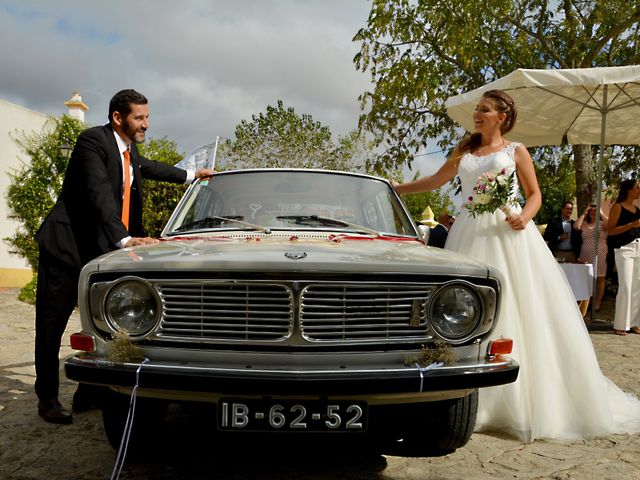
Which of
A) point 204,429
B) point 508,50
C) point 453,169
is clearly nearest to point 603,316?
point 508,50

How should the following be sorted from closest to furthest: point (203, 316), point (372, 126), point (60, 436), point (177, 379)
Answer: point (177, 379)
point (203, 316)
point (60, 436)
point (372, 126)

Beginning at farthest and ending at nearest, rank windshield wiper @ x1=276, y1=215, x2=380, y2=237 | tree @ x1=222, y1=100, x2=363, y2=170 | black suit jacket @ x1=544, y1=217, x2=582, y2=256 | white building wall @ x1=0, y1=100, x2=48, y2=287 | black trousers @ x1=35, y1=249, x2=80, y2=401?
tree @ x1=222, y1=100, x2=363, y2=170, white building wall @ x1=0, y1=100, x2=48, y2=287, black suit jacket @ x1=544, y1=217, x2=582, y2=256, black trousers @ x1=35, y1=249, x2=80, y2=401, windshield wiper @ x1=276, y1=215, x2=380, y2=237

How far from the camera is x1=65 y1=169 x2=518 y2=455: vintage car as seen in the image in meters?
2.23

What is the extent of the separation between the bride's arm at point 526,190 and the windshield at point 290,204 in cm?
71

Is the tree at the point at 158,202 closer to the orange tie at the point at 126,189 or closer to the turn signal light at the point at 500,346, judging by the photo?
the orange tie at the point at 126,189

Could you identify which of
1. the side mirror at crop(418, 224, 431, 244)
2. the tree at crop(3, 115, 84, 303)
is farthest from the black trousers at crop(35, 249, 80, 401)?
the tree at crop(3, 115, 84, 303)

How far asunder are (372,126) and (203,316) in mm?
11132

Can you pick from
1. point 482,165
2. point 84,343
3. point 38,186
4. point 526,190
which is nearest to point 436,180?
point 482,165

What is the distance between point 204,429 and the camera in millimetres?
3492

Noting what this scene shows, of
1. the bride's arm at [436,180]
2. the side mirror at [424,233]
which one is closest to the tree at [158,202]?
the bride's arm at [436,180]

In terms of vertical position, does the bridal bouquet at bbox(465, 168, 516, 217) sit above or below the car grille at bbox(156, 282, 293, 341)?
above

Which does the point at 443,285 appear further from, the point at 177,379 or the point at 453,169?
the point at 453,169

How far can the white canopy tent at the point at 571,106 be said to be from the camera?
626cm

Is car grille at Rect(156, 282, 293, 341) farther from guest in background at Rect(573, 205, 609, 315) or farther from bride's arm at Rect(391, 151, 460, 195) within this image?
guest in background at Rect(573, 205, 609, 315)
